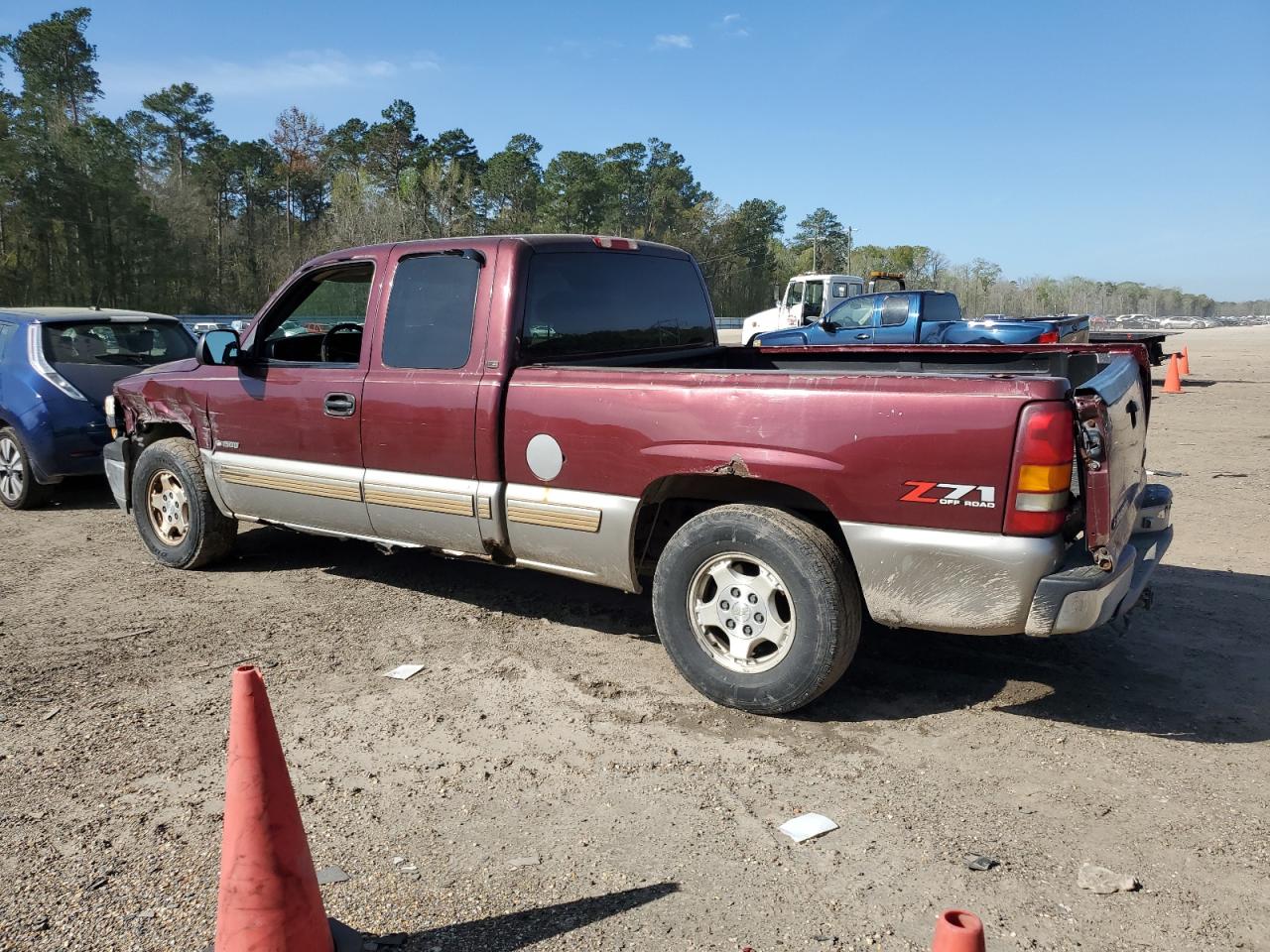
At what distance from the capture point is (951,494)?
3.25 m

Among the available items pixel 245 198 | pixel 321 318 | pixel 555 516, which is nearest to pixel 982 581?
pixel 555 516

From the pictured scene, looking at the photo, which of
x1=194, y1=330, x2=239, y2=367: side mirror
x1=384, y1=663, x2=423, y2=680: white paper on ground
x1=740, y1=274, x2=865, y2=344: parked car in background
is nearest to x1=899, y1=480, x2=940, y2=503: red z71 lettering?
x1=384, y1=663, x2=423, y2=680: white paper on ground

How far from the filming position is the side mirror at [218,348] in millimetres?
5445

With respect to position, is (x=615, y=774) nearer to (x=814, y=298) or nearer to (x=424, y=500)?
(x=424, y=500)

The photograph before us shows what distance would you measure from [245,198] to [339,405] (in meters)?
72.0

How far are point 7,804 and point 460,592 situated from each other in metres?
2.69

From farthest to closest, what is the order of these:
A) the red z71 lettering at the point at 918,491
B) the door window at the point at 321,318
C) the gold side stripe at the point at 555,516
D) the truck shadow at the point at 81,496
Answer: the truck shadow at the point at 81,496 → the door window at the point at 321,318 → the gold side stripe at the point at 555,516 → the red z71 lettering at the point at 918,491

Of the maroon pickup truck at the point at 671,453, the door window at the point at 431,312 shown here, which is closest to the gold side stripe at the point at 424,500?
the maroon pickup truck at the point at 671,453

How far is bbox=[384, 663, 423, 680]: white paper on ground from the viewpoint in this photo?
4273 millimetres

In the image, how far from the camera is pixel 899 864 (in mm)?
2752

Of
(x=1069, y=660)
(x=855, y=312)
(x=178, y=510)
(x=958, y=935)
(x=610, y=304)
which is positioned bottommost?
(x=1069, y=660)

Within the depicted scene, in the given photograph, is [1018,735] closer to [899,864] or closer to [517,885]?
[899,864]

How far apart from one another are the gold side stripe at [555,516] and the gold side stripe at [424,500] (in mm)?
267

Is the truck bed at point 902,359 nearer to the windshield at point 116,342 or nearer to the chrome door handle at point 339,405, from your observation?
the chrome door handle at point 339,405
